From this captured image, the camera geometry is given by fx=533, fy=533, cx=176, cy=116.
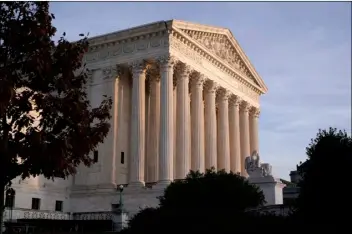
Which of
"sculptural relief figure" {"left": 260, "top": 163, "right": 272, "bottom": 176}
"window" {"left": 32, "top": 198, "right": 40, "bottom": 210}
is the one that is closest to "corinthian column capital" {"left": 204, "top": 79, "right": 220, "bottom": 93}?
"sculptural relief figure" {"left": 260, "top": 163, "right": 272, "bottom": 176}

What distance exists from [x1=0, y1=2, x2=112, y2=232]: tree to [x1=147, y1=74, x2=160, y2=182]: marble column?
31089 millimetres

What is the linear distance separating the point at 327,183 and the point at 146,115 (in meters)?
30.8

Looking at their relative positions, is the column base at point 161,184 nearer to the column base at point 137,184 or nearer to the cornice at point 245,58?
the column base at point 137,184

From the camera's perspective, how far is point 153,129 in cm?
5131

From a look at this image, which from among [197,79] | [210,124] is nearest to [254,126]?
[210,124]

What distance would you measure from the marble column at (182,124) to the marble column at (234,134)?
13.0 m

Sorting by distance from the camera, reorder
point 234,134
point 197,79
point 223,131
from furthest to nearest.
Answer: point 234,134, point 223,131, point 197,79

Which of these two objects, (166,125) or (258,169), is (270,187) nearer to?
(258,169)

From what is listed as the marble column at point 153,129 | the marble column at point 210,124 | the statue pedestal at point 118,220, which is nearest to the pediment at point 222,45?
the marble column at point 210,124

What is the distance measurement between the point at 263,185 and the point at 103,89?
17545 mm

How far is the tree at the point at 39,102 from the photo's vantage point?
1650cm

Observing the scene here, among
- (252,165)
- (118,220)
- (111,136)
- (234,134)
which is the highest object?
(234,134)

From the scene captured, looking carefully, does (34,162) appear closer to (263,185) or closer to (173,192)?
(173,192)

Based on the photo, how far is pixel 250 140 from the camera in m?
67.4
